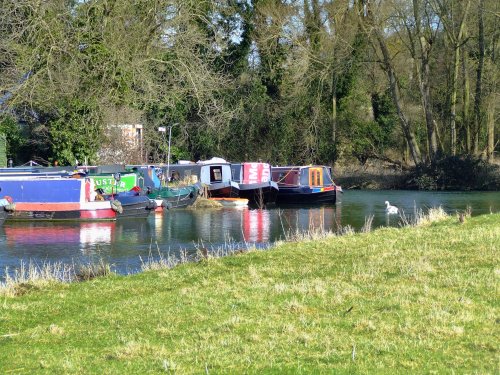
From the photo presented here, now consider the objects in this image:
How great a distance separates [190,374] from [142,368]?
0.47m

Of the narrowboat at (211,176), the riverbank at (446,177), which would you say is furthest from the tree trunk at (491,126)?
the narrowboat at (211,176)

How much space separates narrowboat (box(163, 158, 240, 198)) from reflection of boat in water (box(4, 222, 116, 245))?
35.2ft

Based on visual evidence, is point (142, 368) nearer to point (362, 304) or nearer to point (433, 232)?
point (362, 304)

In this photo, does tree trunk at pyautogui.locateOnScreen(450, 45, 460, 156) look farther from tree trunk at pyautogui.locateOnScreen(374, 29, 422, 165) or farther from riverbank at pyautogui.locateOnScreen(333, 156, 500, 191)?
tree trunk at pyautogui.locateOnScreen(374, 29, 422, 165)

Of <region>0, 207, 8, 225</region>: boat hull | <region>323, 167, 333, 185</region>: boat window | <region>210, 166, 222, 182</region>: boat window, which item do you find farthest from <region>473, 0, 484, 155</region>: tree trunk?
<region>0, 207, 8, 225</region>: boat hull

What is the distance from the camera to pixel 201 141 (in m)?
49.1

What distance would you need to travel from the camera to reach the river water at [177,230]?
18.5 meters

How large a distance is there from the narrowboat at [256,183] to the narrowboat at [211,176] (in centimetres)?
51

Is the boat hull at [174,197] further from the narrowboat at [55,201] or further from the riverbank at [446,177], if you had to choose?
the riverbank at [446,177]

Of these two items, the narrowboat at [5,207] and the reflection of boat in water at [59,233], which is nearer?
the reflection of boat in water at [59,233]

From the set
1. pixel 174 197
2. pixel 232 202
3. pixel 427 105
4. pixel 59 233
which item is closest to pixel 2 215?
pixel 59 233

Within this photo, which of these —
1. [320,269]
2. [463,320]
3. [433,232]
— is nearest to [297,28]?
[433,232]

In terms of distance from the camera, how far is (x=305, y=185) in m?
37.8

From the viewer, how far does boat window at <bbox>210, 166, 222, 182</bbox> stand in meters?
38.0
